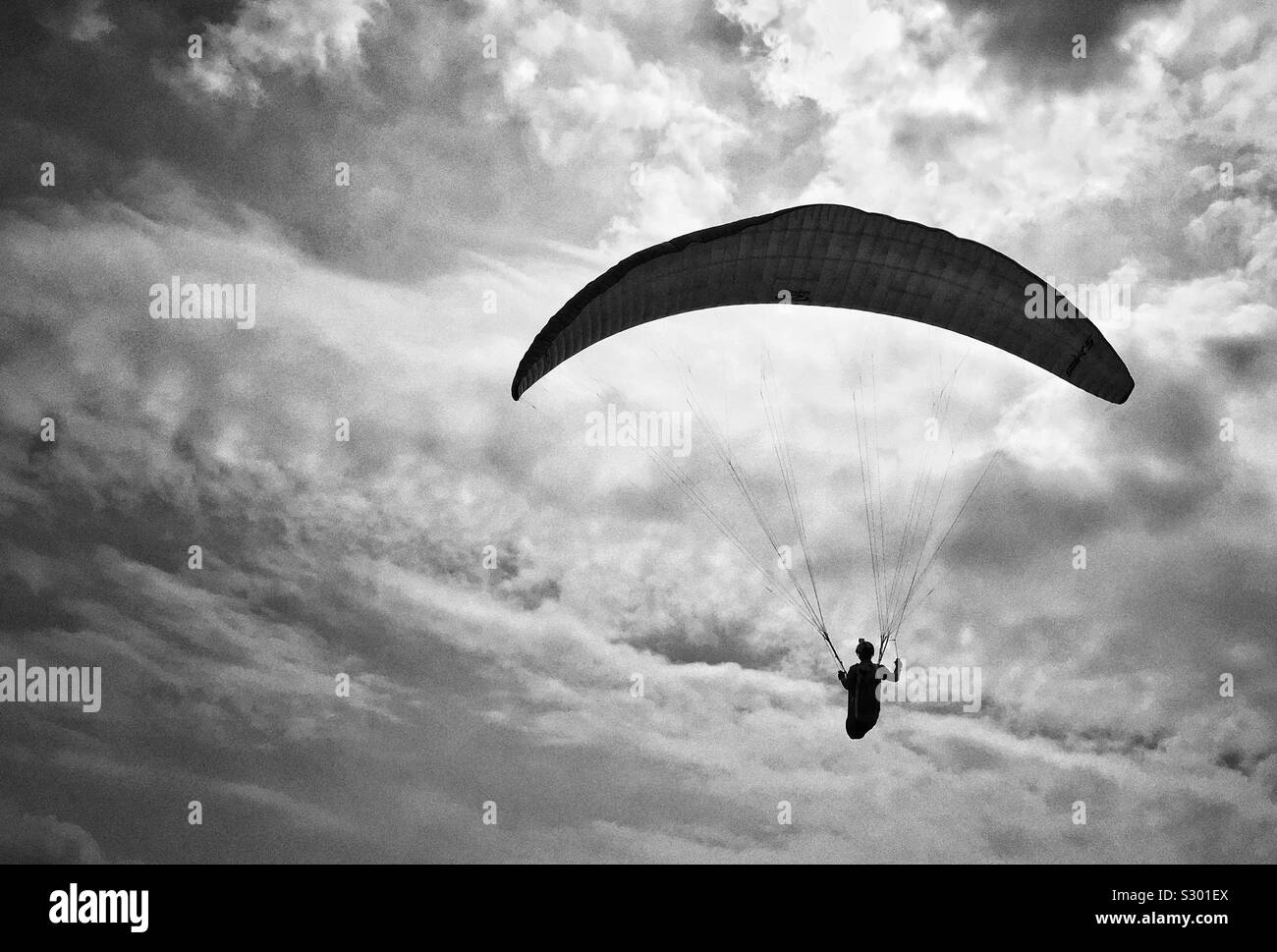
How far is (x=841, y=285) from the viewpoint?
2375cm

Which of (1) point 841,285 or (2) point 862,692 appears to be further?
(1) point 841,285

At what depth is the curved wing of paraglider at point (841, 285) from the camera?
22.5m

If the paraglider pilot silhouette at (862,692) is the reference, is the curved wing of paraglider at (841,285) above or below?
above

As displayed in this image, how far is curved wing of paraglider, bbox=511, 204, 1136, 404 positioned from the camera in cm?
2248

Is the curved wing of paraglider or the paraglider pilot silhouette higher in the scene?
the curved wing of paraglider

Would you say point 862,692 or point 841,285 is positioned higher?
point 841,285
